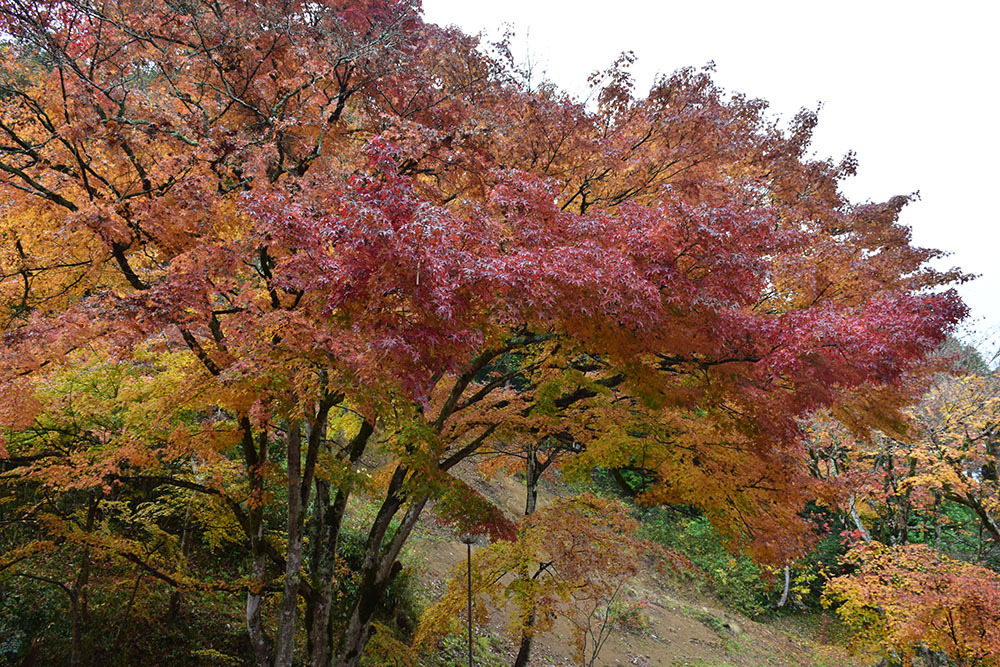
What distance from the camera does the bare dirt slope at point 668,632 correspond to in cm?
1147

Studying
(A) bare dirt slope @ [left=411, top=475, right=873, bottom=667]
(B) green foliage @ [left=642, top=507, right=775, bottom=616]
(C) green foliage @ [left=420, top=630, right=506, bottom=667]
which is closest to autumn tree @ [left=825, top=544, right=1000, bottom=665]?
(A) bare dirt slope @ [left=411, top=475, right=873, bottom=667]

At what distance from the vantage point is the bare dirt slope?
451 inches

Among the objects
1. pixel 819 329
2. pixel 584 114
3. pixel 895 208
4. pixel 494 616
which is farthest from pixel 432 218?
pixel 494 616

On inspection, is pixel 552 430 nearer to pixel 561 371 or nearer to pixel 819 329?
pixel 561 371

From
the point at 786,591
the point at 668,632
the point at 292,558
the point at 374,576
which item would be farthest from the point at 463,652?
the point at 786,591

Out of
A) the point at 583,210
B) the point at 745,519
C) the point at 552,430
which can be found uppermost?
the point at 583,210

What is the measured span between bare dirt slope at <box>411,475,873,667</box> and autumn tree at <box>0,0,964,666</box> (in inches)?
243

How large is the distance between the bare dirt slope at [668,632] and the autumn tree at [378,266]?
6160 mm

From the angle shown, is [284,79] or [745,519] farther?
[745,519]

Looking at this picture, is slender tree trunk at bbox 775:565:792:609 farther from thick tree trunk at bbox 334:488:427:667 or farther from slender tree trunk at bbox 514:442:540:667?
thick tree trunk at bbox 334:488:427:667

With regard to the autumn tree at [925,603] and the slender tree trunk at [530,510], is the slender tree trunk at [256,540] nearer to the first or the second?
the slender tree trunk at [530,510]

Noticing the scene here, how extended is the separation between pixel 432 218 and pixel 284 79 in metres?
3.64

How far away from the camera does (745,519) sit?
22.3 feet

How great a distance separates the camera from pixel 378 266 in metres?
3.71
